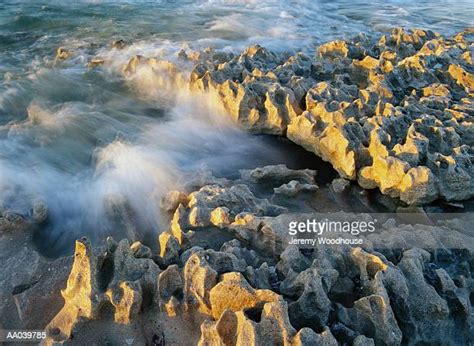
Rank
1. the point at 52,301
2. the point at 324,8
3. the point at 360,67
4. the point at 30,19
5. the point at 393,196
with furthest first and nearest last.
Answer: the point at 324,8 < the point at 30,19 < the point at 360,67 < the point at 393,196 < the point at 52,301

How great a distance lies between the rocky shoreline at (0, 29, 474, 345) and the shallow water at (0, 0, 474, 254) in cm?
38

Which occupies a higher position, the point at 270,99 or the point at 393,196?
the point at 270,99

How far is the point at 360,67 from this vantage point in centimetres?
816

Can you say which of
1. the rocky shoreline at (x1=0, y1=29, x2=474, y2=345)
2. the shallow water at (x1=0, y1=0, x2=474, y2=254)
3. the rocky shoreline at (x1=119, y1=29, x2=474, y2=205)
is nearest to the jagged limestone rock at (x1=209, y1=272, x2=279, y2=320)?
the rocky shoreline at (x1=0, y1=29, x2=474, y2=345)

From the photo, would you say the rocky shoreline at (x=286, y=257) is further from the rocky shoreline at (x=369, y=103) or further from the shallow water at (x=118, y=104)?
the shallow water at (x=118, y=104)

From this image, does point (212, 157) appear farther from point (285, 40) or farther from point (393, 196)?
point (285, 40)

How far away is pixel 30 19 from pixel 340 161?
982 centimetres

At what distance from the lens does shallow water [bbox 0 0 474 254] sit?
5.52m

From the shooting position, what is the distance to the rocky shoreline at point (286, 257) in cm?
325

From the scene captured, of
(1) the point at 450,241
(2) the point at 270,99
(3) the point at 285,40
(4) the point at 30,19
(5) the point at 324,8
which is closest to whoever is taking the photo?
(1) the point at 450,241

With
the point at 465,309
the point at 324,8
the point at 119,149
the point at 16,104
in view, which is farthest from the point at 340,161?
the point at 324,8

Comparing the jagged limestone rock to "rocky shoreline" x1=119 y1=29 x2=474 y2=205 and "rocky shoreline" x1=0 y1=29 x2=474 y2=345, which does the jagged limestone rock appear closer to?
"rocky shoreline" x1=0 y1=29 x2=474 y2=345

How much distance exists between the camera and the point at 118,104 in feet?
25.2

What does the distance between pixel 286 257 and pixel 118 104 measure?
4.96 m
